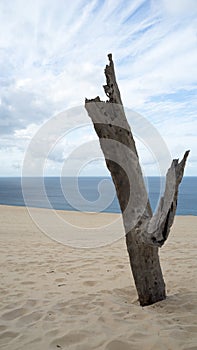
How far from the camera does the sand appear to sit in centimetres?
317

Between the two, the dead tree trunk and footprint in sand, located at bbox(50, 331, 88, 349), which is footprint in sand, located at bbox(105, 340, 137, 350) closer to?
footprint in sand, located at bbox(50, 331, 88, 349)

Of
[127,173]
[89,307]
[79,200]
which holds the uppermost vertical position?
[127,173]

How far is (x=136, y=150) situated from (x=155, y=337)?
7.52 ft

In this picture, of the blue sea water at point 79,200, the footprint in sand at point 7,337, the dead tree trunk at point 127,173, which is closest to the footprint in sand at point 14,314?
the footprint in sand at point 7,337

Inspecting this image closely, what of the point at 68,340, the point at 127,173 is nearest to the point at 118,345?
the point at 68,340

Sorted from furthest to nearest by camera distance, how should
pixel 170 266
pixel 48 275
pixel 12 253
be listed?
pixel 12 253 → pixel 170 266 → pixel 48 275

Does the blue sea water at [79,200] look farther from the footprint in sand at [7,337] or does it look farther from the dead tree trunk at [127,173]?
the footprint in sand at [7,337]

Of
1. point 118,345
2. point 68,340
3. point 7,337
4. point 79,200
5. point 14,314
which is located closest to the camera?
point 118,345

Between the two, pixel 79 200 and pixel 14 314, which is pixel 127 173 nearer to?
pixel 14 314

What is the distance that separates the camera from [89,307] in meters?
4.18

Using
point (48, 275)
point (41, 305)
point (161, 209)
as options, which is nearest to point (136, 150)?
point (161, 209)

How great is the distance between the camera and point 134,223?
3.82 m

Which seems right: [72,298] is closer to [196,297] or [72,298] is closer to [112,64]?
[196,297]

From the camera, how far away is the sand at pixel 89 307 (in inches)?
125
